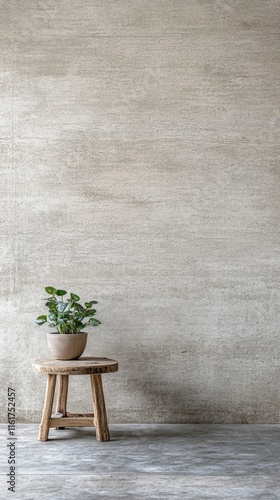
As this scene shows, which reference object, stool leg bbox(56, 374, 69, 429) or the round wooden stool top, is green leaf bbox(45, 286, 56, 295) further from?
stool leg bbox(56, 374, 69, 429)

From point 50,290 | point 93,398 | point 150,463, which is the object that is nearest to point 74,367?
point 93,398

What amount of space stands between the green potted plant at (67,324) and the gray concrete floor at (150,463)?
50 cm

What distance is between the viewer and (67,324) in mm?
4082

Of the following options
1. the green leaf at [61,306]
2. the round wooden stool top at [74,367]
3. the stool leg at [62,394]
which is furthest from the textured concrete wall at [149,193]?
the round wooden stool top at [74,367]

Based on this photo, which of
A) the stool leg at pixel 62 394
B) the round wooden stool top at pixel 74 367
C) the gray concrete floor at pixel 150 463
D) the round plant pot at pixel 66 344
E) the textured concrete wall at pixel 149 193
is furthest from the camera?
the textured concrete wall at pixel 149 193

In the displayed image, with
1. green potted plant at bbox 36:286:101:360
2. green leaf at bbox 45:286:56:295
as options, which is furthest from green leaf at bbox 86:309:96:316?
green leaf at bbox 45:286:56:295

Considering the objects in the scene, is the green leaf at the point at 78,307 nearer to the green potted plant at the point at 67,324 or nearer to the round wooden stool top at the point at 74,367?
the green potted plant at the point at 67,324

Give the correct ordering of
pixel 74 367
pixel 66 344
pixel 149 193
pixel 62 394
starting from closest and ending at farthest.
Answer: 1. pixel 74 367
2. pixel 66 344
3. pixel 62 394
4. pixel 149 193

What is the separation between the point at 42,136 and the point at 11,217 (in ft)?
1.86

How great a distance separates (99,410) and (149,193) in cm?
144

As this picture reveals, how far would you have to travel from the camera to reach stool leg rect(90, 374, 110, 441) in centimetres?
386

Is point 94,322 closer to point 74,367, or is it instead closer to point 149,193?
point 74,367

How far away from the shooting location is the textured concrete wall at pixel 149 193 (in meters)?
4.47

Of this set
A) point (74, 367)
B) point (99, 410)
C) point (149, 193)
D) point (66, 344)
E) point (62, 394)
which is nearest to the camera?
point (74, 367)
